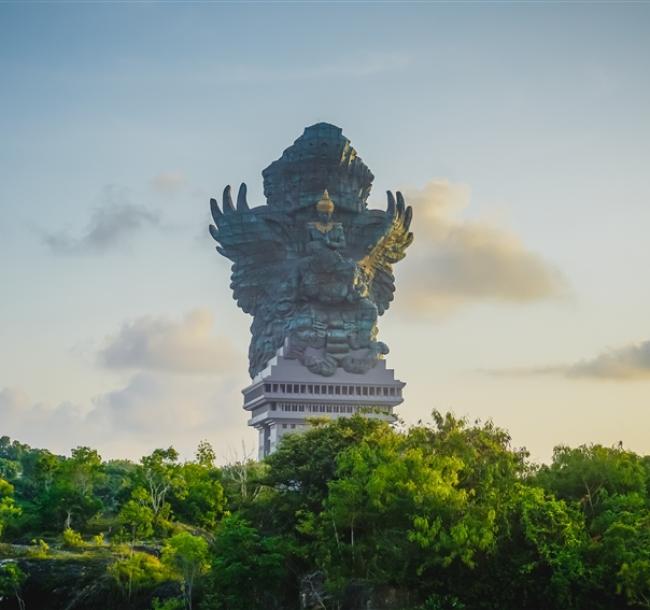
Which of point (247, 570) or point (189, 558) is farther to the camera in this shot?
point (189, 558)

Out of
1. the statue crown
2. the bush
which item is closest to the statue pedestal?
the statue crown

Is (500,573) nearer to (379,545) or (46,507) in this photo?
(379,545)

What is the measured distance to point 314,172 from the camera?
97.6 metres

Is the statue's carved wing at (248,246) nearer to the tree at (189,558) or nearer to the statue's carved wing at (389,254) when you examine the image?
the statue's carved wing at (389,254)

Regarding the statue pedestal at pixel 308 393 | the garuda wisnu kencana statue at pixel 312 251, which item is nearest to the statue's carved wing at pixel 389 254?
the garuda wisnu kencana statue at pixel 312 251

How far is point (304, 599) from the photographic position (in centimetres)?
4134

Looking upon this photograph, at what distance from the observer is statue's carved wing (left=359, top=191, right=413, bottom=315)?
100375mm

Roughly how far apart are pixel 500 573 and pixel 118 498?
25.7 m

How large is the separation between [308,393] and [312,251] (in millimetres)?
12165

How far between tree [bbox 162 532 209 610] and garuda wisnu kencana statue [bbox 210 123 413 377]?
169 feet

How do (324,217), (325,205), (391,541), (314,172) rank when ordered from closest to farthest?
(391,541) → (325,205) → (324,217) → (314,172)

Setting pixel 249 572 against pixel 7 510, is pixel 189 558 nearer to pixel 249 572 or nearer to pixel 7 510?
pixel 249 572

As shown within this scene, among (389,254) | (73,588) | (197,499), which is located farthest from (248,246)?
(73,588)

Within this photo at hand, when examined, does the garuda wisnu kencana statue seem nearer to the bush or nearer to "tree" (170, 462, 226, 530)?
"tree" (170, 462, 226, 530)
